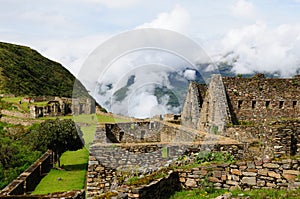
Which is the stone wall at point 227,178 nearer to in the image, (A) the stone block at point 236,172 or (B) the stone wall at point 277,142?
(A) the stone block at point 236,172

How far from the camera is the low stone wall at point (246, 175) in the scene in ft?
26.8

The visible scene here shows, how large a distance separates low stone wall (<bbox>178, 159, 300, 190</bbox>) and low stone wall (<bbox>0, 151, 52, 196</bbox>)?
490 inches

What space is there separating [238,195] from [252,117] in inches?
438

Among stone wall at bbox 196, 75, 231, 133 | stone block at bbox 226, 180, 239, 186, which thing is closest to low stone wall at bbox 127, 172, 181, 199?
stone block at bbox 226, 180, 239, 186

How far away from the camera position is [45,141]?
3077 cm

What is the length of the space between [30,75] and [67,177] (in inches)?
3789

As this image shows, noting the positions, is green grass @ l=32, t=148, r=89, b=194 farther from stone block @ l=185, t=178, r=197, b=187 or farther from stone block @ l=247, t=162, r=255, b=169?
stone block @ l=247, t=162, r=255, b=169

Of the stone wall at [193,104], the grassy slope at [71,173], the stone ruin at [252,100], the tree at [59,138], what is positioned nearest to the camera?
the stone ruin at [252,100]

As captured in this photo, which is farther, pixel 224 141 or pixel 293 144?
pixel 224 141

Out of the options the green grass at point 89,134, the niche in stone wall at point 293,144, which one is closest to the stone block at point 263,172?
the niche in stone wall at point 293,144

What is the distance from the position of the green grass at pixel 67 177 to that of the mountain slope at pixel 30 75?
5413 cm

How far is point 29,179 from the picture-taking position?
23.1m

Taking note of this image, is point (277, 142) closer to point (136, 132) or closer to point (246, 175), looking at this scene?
point (246, 175)

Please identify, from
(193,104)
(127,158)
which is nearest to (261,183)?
(127,158)
